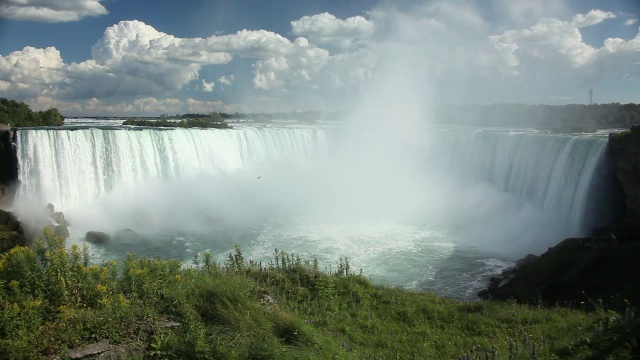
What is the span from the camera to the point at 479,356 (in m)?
4.59

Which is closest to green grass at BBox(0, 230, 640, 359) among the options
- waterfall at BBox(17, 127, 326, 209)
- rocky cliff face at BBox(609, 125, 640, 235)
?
rocky cliff face at BBox(609, 125, 640, 235)

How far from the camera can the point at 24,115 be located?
36.0m

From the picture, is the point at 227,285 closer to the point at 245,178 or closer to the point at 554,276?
the point at 554,276

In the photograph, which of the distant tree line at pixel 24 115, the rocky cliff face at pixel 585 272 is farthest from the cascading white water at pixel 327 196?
the distant tree line at pixel 24 115

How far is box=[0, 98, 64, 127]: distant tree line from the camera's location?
3400 cm

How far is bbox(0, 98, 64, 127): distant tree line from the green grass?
115 feet

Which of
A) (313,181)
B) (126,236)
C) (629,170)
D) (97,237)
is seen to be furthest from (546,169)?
(97,237)

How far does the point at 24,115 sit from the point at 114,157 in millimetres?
19276

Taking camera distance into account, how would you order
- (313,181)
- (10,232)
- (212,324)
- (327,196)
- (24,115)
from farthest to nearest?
1. (24,115)
2. (313,181)
3. (327,196)
4. (10,232)
5. (212,324)

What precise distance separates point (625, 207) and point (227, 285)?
1597 cm

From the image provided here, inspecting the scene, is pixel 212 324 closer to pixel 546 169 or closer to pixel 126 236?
pixel 126 236

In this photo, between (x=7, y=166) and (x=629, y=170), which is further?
(x=7, y=166)

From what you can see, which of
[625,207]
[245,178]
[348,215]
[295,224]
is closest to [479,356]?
[625,207]

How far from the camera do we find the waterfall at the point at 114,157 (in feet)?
67.6
